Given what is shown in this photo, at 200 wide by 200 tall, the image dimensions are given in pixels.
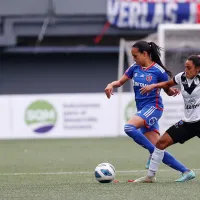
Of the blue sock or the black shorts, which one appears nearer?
the black shorts

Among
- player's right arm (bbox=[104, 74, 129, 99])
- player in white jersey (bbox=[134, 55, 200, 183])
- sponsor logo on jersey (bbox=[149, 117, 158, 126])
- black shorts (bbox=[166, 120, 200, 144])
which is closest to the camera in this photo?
player in white jersey (bbox=[134, 55, 200, 183])

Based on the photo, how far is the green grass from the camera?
29.2 feet

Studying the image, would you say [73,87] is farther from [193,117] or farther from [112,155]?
[193,117]

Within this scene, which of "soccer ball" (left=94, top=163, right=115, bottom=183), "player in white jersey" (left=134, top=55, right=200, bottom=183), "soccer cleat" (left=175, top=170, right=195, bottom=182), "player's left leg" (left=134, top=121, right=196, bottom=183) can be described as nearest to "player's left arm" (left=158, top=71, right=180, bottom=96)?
"player in white jersey" (left=134, top=55, right=200, bottom=183)

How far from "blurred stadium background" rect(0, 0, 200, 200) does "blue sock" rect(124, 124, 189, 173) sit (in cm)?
28

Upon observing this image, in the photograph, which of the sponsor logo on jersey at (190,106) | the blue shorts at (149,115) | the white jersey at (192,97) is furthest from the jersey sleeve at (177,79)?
the blue shorts at (149,115)

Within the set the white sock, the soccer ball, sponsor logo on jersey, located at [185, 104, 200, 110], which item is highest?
sponsor logo on jersey, located at [185, 104, 200, 110]

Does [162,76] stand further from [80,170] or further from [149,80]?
[80,170]

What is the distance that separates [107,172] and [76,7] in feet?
76.2

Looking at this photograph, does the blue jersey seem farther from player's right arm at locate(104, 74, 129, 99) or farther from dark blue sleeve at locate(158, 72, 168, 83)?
player's right arm at locate(104, 74, 129, 99)

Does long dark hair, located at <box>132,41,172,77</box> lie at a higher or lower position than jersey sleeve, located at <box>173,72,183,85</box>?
higher

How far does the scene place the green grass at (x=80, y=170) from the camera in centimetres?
891

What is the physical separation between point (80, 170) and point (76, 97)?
1053 centimetres

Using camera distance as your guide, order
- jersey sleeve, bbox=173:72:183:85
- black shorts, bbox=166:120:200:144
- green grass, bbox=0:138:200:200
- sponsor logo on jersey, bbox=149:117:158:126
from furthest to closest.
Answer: sponsor logo on jersey, bbox=149:117:158:126
jersey sleeve, bbox=173:72:183:85
black shorts, bbox=166:120:200:144
green grass, bbox=0:138:200:200
